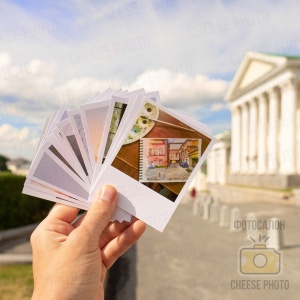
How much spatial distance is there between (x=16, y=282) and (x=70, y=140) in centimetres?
658

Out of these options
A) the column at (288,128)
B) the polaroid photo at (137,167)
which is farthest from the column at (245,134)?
the polaroid photo at (137,167)

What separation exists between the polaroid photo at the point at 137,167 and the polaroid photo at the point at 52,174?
214mm

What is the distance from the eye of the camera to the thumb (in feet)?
7.93

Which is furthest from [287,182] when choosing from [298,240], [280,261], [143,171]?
[143,171]

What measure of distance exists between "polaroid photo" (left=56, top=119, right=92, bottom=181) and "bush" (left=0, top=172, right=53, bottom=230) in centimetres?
1427

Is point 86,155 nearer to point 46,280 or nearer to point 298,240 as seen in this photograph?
point 46,280

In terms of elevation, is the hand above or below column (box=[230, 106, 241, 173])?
below

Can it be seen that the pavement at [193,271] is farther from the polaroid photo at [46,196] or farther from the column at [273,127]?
the column at [273,127]

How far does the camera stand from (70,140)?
9.30 ft

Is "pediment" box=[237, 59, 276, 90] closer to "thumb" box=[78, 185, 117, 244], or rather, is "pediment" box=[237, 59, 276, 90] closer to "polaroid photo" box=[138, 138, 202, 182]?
"polaroid photo" box=[138, 138, 202, 182]

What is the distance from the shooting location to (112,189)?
259 centimetres

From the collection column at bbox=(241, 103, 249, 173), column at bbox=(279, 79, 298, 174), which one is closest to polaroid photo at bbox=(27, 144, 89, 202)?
column at bbox=(279, 79, 298, 174)

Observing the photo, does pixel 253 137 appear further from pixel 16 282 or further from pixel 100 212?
pixel 100 212

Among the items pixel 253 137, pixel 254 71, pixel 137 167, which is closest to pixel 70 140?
pixel 137 167
